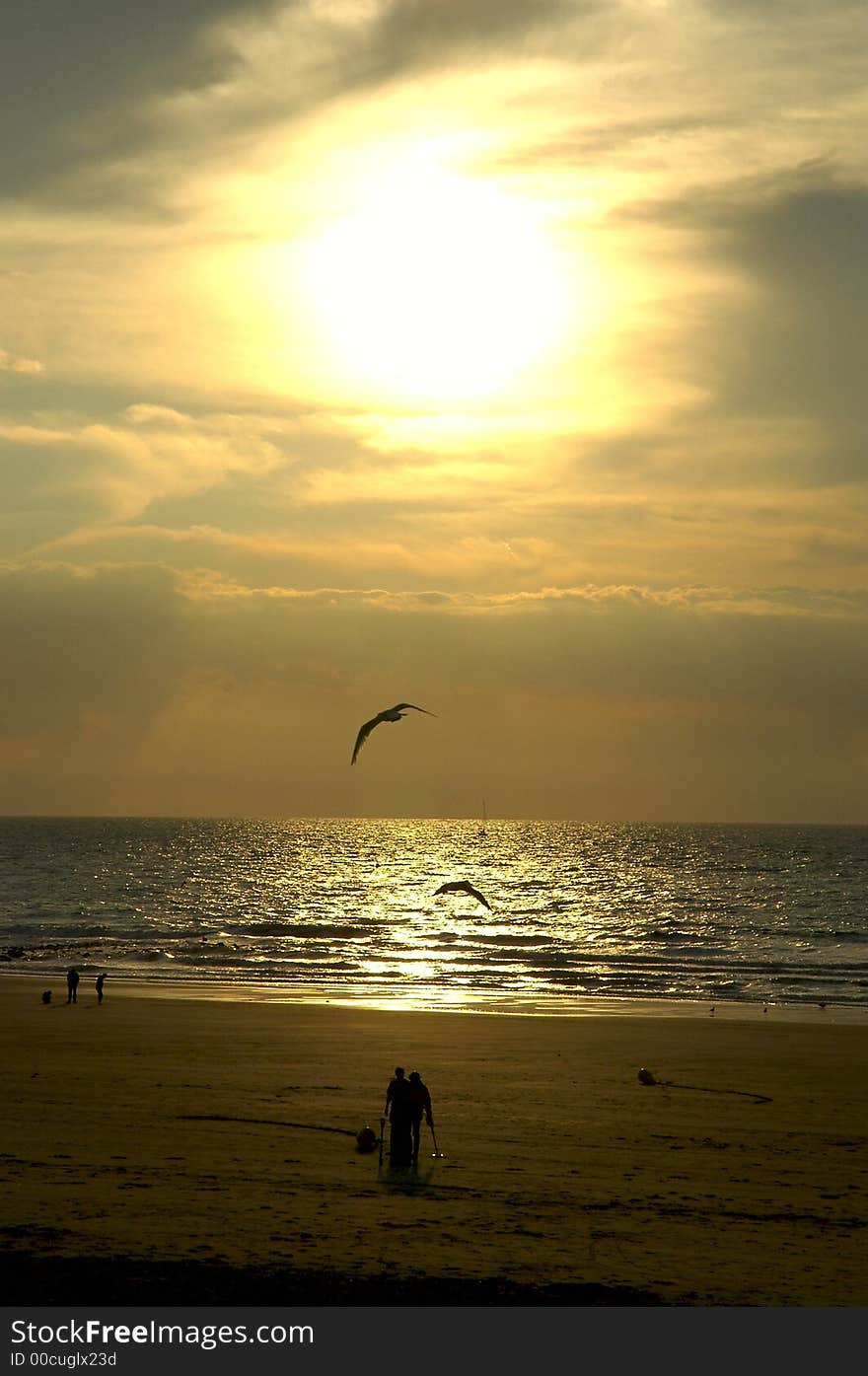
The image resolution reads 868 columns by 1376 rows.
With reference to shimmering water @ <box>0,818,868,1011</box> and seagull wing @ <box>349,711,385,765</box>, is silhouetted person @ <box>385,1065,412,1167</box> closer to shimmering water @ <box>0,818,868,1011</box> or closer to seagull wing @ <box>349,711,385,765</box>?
seagull wing @ <box>349,711,385,765</box>

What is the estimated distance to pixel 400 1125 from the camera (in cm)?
1788

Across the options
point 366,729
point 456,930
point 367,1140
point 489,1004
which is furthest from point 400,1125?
point 456,930

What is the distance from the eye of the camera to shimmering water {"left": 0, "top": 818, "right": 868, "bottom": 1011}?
52.1 metres

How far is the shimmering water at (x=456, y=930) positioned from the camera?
5206 cm

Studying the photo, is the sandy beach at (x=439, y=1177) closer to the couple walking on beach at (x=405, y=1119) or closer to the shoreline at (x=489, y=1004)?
the couple walking on beach at (x=405, y=1119)

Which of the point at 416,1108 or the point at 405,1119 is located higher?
the point at 416,1108

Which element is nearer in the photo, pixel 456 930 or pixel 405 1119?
pixel 405 1119

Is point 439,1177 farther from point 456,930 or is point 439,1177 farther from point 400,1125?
point 456,930

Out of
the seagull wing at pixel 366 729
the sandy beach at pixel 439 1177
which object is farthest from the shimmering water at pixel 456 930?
the seagull wing at pixel 366 729

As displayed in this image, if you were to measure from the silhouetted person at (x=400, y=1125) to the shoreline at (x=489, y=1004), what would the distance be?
22.0 m

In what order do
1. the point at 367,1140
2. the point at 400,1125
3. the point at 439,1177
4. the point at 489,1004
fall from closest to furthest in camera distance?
the point at 439,1177 → the point at 400,1125 → the point at 367,1140 → the point at 489,1004

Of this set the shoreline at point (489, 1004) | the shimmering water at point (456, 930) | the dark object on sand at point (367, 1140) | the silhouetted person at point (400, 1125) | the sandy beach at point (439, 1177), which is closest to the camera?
the sandy beach at point (439, 1177)

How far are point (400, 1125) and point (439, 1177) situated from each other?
89cm
